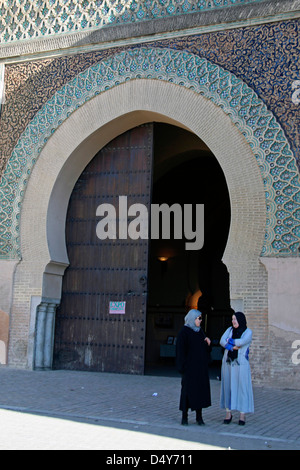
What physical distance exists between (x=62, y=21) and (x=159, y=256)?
5621mm

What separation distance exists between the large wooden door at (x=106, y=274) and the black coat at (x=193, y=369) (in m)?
3.24

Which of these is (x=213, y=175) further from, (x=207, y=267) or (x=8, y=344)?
(x=8, y=344)

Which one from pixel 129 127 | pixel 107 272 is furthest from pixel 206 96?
pixel 107 272

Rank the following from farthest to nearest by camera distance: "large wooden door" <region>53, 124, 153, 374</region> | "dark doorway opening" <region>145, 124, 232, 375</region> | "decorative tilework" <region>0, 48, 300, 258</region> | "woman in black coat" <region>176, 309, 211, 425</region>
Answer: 1. "dark doorway opening" <region>145, 124, 232, 375</region>
2. "large wooden door" <region>53, 124, 153, 374</region>
3. "decorative tilework" <region>0, 48, 300, 258</region>
4. "woman in black coat" <region>176, 309, 211, 425</region>

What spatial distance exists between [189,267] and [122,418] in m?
7.81

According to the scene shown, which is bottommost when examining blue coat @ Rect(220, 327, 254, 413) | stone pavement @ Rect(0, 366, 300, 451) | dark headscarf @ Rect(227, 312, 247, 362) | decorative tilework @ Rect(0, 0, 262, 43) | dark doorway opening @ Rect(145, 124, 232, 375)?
stone pavement @ Rect(0, 366, 300, 451)

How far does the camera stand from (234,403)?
4555 mm

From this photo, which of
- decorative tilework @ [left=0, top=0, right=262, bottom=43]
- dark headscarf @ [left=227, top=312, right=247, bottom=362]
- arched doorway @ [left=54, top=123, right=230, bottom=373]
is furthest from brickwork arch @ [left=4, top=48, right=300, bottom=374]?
dark headscarf @ [left=227, top=312, right=247, bottom=362]

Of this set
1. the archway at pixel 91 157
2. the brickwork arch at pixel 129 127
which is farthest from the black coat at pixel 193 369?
the archway at pixel 91 157

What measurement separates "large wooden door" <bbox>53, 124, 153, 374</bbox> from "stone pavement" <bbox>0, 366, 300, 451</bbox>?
37.9 inches

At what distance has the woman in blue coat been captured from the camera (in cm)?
456

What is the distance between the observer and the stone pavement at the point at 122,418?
369cm

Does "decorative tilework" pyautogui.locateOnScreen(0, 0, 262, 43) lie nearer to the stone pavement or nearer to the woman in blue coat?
the woman in blue coat

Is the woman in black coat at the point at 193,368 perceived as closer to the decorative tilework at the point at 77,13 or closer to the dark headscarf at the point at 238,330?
the dark headscarf at the point at 238,330
